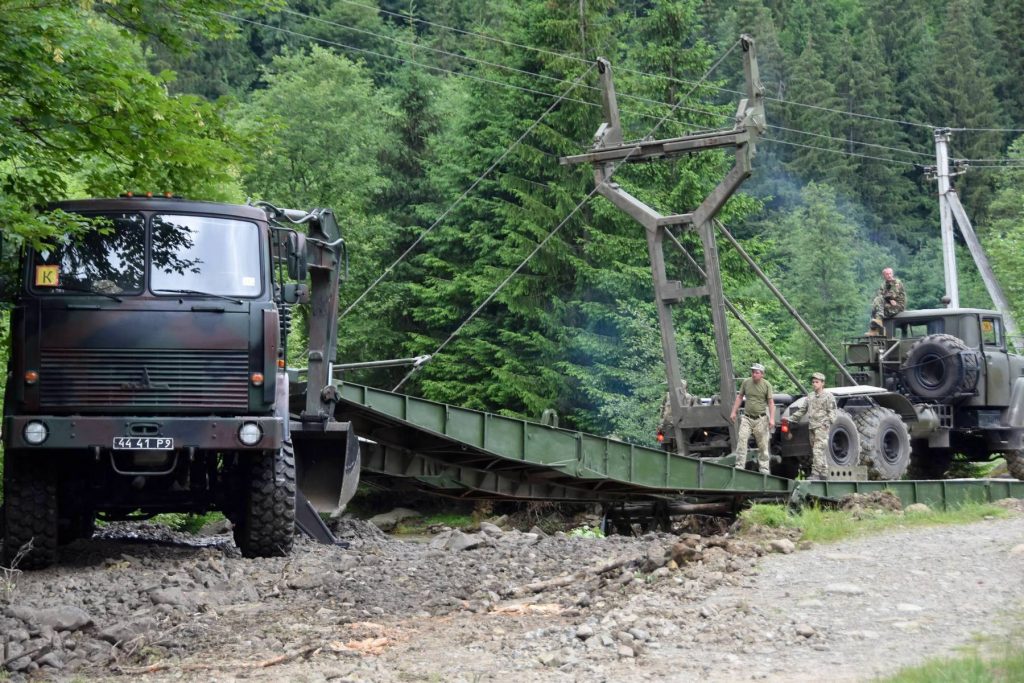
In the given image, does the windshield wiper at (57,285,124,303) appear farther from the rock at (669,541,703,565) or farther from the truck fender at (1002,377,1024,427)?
the truck fender at (1002,377,1024,427)

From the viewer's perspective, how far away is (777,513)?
42.6ft

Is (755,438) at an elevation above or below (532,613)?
above

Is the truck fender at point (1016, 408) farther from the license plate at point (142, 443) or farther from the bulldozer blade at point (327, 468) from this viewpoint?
the license plate at point (142, 443)

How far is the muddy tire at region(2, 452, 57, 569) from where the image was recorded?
11.6 m

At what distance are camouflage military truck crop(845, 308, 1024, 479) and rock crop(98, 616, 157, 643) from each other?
13.2 meters

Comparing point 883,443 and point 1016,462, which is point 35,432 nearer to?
point 883,443

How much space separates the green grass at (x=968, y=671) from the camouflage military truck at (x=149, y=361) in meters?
6.30

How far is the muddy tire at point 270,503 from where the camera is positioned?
12.1 metres

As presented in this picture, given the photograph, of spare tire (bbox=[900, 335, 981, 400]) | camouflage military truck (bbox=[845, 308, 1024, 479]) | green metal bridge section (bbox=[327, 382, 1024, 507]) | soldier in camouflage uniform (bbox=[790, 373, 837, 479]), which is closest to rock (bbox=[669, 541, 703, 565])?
green metal bridge section (bbox=[327, 382, 1024, 507])

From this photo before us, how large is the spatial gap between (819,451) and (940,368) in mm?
4281

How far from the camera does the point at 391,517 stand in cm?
2758

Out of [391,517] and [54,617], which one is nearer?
[54,617]

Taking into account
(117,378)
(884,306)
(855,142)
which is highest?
(855,142)

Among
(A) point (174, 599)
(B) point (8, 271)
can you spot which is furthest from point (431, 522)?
(A) point (174, 599)
